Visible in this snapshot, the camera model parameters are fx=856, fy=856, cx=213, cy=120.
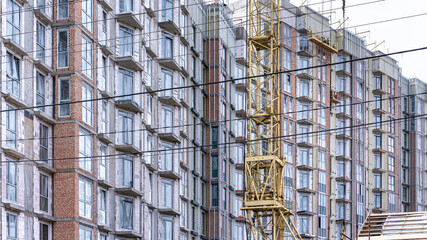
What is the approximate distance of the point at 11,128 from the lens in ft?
150

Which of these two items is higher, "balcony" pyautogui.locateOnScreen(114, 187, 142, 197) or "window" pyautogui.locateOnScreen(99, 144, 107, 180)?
"window" pyautogui.locateOnScreen(99, 144, 107, 180)

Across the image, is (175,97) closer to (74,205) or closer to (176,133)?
(176,133)

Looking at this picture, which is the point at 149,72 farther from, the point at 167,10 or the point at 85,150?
the point at 85,150

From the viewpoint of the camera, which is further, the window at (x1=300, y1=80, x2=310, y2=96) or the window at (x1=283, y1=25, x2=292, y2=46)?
the window at (x1=300, y1=80, x2=310, y2=96)

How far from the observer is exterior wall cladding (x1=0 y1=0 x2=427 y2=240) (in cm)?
4788

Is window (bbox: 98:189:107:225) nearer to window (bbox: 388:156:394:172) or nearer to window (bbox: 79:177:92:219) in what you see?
window (bbox: 79:177:92:219)

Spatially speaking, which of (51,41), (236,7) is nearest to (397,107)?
(236,7)

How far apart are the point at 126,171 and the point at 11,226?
585 inches

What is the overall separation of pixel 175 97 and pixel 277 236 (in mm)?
15380

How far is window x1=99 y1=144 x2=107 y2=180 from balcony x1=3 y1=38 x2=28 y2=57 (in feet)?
33.8

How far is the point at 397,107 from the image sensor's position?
118 m

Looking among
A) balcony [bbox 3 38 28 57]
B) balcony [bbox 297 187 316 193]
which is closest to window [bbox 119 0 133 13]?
balcony [bbox 3 38 28 57]

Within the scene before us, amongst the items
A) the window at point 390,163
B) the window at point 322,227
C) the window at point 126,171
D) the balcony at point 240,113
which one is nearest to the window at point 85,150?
the window at point 126,171

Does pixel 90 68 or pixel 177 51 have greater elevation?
pixel 177 51
